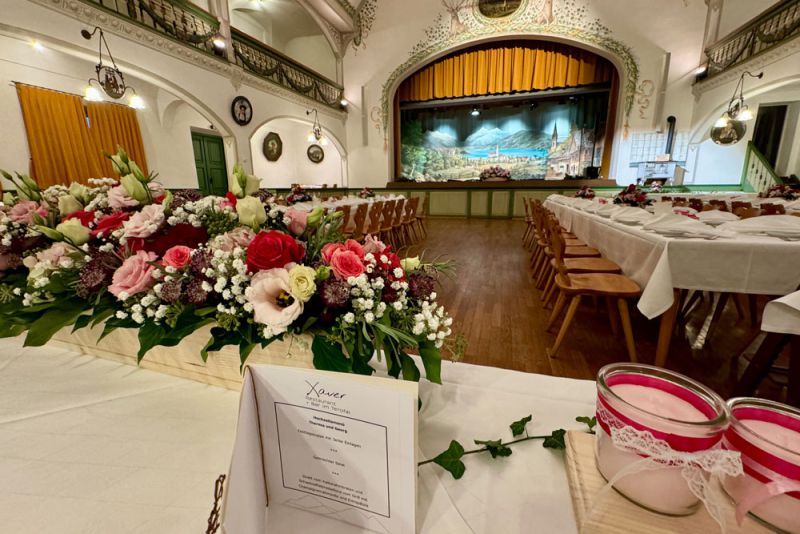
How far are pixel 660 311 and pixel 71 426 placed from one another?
224 centimetres

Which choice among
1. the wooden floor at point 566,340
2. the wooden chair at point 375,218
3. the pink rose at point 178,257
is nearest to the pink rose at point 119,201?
the pink rose at point 178,257

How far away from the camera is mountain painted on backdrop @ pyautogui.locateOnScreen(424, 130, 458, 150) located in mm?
12914

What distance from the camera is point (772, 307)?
985 mm

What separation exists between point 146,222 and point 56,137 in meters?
8.58

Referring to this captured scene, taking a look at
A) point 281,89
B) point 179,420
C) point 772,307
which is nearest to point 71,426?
point 179,420

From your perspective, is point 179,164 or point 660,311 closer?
point 660,311

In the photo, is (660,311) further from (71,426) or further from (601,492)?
(71,426)

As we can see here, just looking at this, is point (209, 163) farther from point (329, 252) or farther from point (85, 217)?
point (329, 252)

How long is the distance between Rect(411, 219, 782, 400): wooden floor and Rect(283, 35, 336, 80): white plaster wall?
37.4 ft

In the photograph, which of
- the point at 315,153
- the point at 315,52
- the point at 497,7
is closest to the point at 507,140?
the point at 497,7

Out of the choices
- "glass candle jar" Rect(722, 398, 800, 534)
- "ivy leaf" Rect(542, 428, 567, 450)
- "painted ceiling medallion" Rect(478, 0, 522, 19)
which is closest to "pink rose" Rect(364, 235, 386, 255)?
"ivy leaf" Rect(542, 428, 567, 450)

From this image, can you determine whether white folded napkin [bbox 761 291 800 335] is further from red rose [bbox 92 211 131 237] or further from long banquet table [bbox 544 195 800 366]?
red rose [bbox 92 211 131 237]

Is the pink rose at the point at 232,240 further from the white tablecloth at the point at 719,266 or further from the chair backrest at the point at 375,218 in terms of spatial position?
the chair backrest at the point at 375,218

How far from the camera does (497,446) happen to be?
56 centimetres
